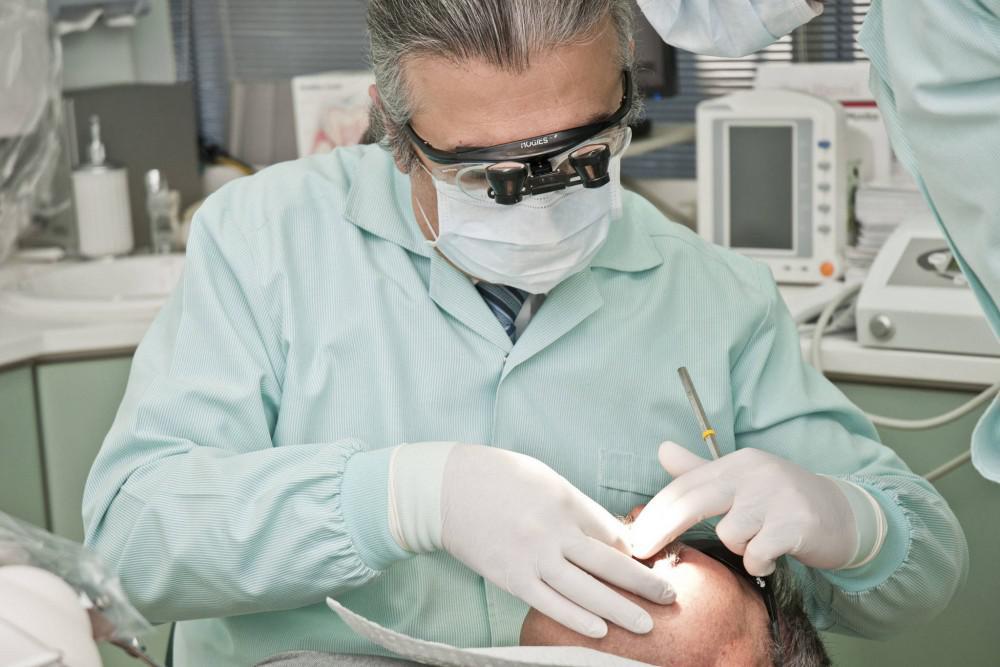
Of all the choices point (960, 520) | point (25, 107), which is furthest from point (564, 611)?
point (25, 107)

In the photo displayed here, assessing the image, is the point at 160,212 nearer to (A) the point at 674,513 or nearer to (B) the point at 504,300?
(B) the point at 504,300

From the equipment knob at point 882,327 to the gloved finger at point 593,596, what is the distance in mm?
1067

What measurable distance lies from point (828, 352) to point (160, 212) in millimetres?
1607

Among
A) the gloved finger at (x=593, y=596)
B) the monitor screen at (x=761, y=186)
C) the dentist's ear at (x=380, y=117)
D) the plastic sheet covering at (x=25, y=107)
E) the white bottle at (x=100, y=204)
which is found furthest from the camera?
the white bottle at (x=100, y=204)

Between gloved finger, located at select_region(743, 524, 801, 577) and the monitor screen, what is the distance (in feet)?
4.30

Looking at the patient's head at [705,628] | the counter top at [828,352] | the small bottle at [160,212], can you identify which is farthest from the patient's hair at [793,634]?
the small bottle at [160,212]

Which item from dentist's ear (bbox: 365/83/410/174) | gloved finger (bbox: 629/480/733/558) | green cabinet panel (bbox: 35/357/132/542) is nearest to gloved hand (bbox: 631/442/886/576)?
gloved finger (bbox: 629/480/733/558)

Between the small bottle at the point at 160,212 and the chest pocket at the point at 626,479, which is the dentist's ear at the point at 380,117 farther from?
the small bottle at the point at 160,212

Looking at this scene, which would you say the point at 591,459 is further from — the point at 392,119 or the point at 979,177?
the point at 979,177

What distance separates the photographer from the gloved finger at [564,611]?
3.92 feet

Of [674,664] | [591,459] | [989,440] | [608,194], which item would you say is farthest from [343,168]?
[989,440]

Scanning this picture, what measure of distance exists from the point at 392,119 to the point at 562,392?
1.24 feet

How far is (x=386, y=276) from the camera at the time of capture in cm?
145

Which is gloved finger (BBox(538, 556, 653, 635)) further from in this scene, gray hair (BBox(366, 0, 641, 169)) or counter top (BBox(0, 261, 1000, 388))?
counter top (BBox(0, 261, 1000, 388))
